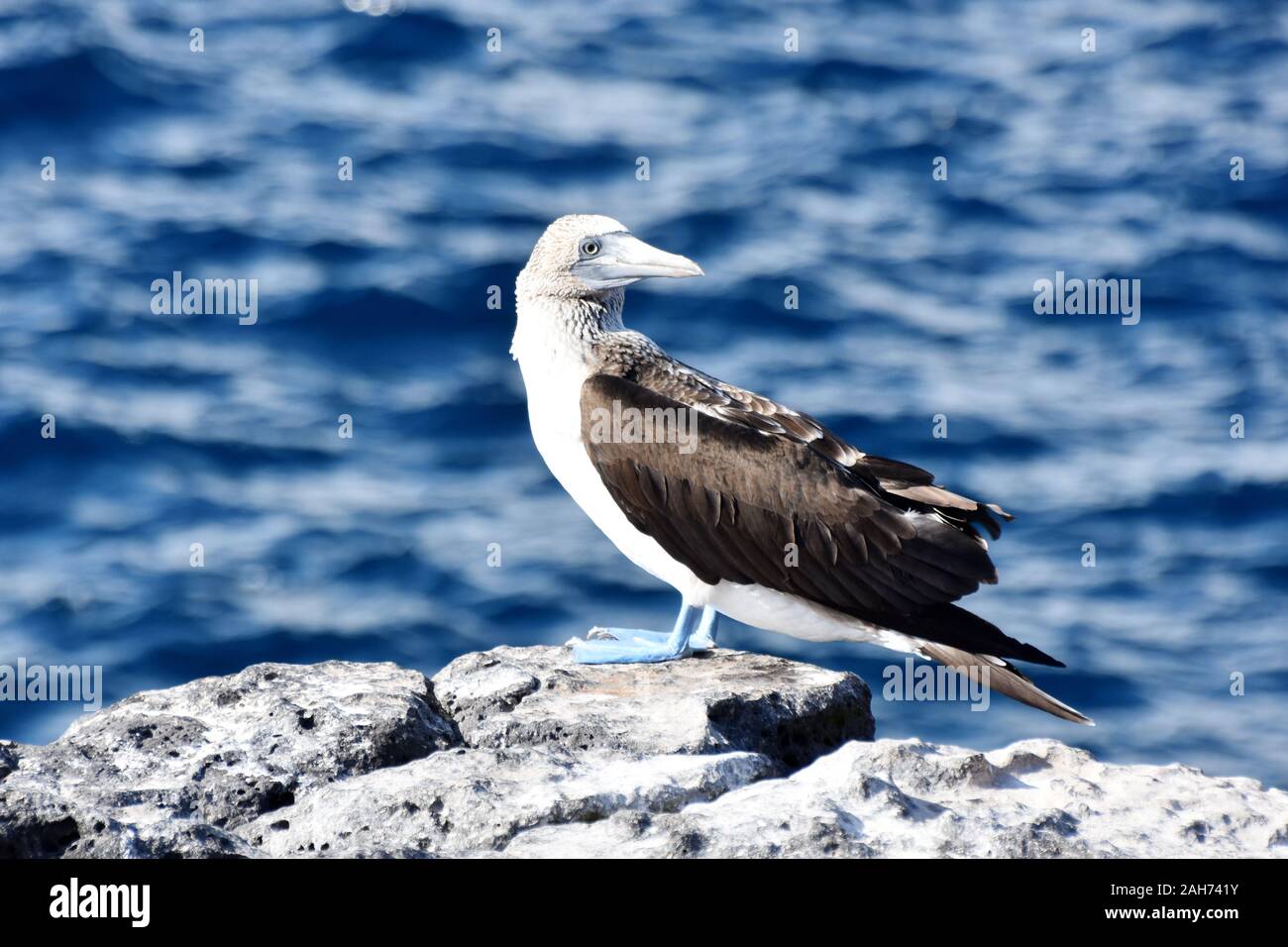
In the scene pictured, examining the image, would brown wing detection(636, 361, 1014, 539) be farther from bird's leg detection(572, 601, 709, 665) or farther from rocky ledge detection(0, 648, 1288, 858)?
rocky ledge detection(0, 648, 1288, 858)

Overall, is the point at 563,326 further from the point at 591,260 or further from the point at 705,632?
the point at 705,632

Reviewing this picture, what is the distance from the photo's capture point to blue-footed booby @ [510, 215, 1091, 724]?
7.75 m

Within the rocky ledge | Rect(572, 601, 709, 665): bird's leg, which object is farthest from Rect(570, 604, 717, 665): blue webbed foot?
the rocky ledge

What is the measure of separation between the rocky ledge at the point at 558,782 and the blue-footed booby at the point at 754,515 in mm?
774

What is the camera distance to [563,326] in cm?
845

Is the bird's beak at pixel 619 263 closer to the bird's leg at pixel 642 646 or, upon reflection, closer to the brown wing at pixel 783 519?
the brown wing at pixel 783 519

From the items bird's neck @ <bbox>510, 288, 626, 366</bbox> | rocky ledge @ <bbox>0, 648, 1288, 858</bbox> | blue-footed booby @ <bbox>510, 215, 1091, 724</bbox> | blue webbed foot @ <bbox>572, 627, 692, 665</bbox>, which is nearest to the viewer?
rocky ledge @ <bbox>0, 648, 1288, 858</bbox>

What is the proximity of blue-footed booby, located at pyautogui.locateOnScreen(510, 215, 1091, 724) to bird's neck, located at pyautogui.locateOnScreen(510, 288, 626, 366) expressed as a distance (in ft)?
0.06

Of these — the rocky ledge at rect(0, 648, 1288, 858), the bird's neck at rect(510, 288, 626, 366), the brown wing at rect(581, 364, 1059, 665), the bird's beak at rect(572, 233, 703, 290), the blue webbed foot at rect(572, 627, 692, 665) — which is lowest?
the rocky ledge at rect(0, 648, 1288, 858)

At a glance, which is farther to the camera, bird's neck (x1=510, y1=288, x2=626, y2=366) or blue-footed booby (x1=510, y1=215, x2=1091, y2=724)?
bird's neck (x1=510, y1=288, x2=626, y2=366)

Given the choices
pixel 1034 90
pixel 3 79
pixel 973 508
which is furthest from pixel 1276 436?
pixel 3 79

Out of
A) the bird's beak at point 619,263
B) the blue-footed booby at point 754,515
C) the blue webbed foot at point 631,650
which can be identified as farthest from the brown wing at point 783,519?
the bird's beak at point 619,263

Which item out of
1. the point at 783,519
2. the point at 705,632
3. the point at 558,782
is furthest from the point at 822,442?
the point at 558,782

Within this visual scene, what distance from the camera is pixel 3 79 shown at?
63.7 feet
